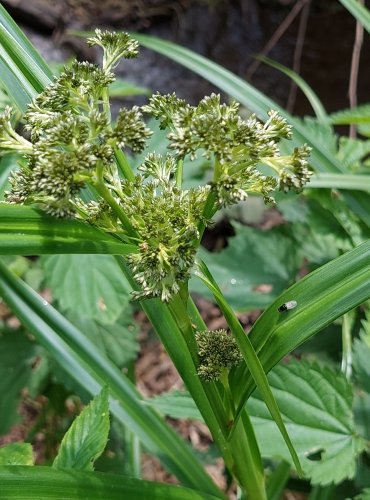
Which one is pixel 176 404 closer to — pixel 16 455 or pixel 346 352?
pixel 16 455

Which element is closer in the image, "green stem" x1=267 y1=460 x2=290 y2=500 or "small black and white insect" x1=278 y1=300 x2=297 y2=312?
"small black and white insect" x1=278 y1=300 x2=297 y2=312

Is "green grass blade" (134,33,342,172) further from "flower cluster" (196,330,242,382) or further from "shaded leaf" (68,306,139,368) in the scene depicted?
"flower cluster" (196,330,242,382)

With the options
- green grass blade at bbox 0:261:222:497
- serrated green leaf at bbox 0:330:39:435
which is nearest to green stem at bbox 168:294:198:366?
green grass blade at bbox 0:261:222:497

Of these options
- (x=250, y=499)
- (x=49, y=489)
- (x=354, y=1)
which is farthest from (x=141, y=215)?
(x=354, y=1)

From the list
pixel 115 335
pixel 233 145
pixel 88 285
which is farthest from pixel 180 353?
pixel 115 335

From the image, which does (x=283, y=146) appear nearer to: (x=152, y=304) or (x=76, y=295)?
(x=76, y=295)

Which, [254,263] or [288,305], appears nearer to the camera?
[288,305]

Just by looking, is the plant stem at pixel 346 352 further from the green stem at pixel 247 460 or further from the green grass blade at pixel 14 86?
the green grass blade at pixel 14 86
